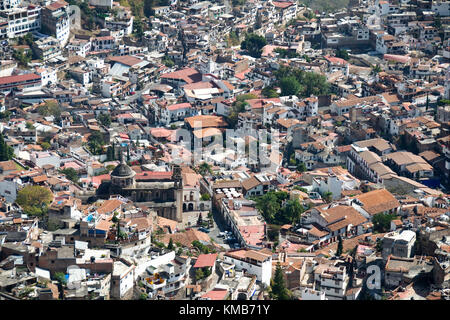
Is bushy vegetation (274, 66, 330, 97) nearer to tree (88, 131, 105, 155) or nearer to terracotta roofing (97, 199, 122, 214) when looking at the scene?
tree (88, 131, 105, 155)

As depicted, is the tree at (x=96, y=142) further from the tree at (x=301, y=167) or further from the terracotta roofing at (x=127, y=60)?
the terracotta roofing at (x=127, y=60)

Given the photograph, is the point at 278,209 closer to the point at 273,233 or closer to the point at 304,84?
the point at 273,233

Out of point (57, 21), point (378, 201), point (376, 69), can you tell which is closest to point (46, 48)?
point (57, 21)

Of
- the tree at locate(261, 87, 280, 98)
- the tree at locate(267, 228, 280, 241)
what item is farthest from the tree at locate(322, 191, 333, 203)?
→ the tree at locate(261, 87, 280, 98)

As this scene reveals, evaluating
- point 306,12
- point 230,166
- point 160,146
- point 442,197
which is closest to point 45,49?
point 160,146

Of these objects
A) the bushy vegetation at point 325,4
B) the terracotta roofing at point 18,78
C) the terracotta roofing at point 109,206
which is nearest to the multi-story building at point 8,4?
the terracotta roofing at point 18,78

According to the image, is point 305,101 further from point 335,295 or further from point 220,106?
point 335,295
